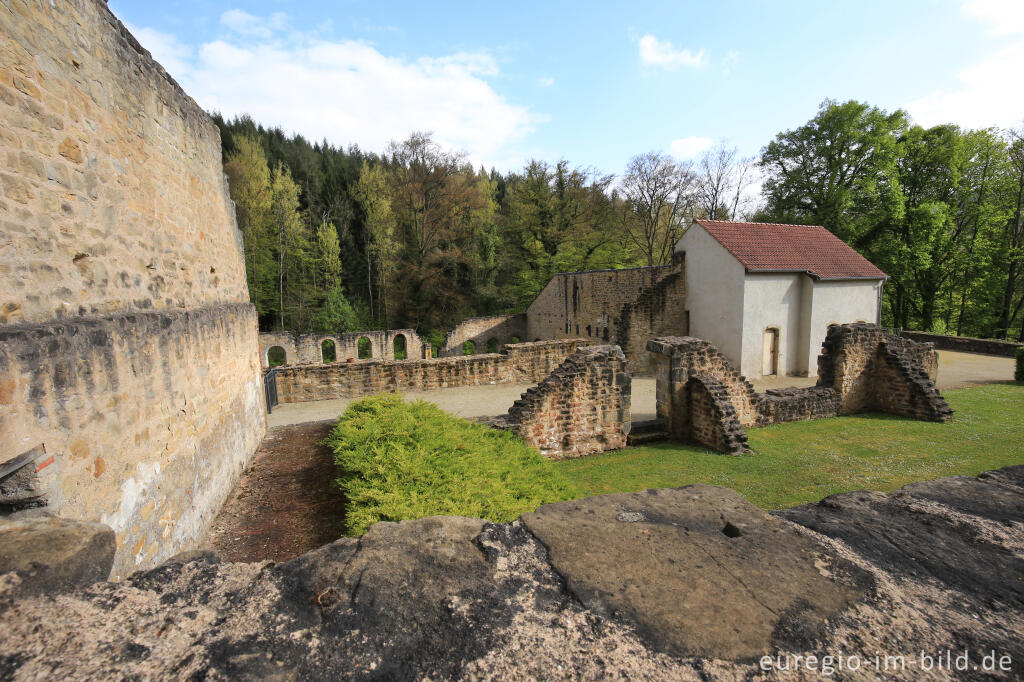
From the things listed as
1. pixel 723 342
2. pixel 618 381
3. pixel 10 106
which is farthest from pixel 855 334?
pixel 10 106

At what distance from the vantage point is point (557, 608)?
4.86 feet

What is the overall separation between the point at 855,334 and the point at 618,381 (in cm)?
695

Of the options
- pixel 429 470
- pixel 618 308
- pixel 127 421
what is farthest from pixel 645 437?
pixel 618 308

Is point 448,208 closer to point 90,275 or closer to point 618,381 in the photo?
point 618,381

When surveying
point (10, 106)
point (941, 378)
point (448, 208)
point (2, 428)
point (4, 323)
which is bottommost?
point (941, 378)

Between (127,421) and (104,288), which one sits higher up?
(104,288)

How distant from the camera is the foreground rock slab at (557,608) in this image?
4.06ft

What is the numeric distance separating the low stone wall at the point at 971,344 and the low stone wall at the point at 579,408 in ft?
60.5

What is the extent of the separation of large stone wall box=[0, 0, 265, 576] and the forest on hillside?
25.0m

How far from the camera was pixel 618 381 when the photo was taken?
922cm

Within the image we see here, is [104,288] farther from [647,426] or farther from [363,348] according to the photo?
[363,348]

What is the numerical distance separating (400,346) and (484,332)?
5.26 meters

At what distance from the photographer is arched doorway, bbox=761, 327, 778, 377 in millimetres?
16188

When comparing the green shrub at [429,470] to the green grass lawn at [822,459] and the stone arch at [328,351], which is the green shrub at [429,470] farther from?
the stone arch at [328,351]
